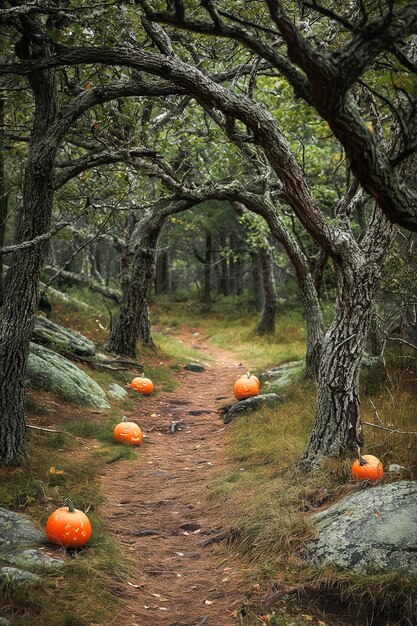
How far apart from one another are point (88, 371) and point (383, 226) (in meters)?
7.70

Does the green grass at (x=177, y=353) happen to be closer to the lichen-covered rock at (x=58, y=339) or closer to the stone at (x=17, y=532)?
the lichen-covered rock at (x=58, y=339)

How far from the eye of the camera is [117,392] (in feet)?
38.2

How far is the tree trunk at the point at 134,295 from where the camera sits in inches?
569

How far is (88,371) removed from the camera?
12.1m

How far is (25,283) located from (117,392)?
17.4ft

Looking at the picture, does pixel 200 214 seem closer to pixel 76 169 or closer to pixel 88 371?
pixel 88 371

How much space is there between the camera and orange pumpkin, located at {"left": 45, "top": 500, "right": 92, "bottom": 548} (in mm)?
5152

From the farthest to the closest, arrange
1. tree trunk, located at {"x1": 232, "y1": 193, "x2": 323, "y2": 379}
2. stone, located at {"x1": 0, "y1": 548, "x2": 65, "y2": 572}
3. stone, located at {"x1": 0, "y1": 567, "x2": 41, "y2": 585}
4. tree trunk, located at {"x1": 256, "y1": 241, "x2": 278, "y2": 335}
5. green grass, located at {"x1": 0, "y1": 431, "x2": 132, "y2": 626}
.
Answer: tree trunk, located at {"x1": 256, "y1": 241, "x2": 278, "y2": 335} → tree trunk, located at {"x1": 232, "y1": 193, "x2": 323, "y2": 379} → stone, located at {"x1": 0, "y1": 548, "x2": 65, "y2": 572} → stone, located at {"x1": 0, "y1": 567, "x2": 41, "y2": 585} → green grass, located at {"x1": 0, "y1": 431, "x2": 132, "y2": 626}

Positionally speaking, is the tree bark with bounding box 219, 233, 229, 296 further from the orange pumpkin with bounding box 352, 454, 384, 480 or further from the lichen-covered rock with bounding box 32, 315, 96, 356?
the orange pumpkin with bounding box 352, 454, 384, 480

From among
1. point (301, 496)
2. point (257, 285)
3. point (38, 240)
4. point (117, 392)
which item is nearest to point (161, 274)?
point (257, 285)

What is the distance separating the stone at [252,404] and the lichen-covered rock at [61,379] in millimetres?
2424

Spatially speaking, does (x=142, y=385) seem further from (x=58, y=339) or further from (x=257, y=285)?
(x=257, y=285)

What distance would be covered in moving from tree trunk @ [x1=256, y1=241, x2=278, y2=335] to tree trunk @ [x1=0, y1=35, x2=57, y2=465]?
12.7m

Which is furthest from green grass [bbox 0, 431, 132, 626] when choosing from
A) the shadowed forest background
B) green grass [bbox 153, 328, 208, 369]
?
green grass [bbox 153, 328, 208, 369]
